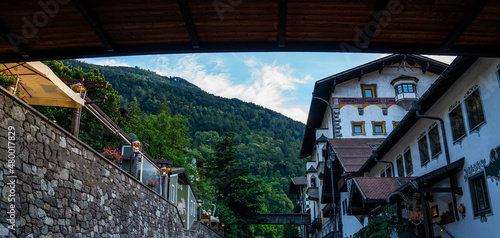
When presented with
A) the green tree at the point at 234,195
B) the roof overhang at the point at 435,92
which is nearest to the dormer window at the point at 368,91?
the green tree at the point at 234,195

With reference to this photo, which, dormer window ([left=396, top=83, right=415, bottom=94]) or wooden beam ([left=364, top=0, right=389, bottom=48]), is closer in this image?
wooden beam ([left=364, top=0, right=389, bottom=48])

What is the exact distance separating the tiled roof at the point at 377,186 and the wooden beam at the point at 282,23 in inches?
407

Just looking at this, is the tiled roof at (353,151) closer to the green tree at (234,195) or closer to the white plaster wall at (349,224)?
the white plaster wall at (349,224)

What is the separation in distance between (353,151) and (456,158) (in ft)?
49.0

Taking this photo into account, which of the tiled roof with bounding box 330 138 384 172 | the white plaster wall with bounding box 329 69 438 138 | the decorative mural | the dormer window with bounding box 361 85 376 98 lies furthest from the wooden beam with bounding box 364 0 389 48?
the dormer window with bounding box 361 85 376 98

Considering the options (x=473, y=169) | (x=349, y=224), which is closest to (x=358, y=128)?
(x=349, y=224)

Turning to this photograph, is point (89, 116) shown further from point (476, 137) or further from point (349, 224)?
point (476, 137)

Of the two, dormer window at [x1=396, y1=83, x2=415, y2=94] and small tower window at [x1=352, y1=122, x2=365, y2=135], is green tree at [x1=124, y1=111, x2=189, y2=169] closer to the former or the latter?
small tower window at [x1=352, y1=122, x2=365, y2=135]

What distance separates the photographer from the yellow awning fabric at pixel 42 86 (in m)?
8.84

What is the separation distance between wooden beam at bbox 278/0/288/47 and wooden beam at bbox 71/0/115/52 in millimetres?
2444

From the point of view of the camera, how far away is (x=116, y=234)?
11.9 m

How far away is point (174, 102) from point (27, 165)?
8132 cm

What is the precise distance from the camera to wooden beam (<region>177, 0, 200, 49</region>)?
216 inches

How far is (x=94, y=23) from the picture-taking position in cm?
571
